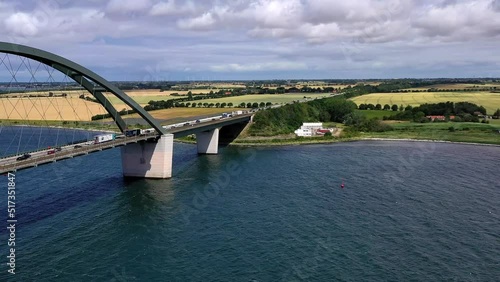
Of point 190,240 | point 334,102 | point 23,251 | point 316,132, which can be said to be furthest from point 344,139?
point 23,251

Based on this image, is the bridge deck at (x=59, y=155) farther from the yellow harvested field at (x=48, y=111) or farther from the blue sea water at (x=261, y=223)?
the yellow harvested field at (x=48, y=111)

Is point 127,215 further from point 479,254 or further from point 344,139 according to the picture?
point 344,139

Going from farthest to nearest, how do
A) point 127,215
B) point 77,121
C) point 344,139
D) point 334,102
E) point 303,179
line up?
point 334,102 → point 77,121 → point 344,139 → point 303,179 → point 127,215

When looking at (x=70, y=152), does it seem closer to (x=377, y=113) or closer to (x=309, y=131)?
(x=309, y=131)

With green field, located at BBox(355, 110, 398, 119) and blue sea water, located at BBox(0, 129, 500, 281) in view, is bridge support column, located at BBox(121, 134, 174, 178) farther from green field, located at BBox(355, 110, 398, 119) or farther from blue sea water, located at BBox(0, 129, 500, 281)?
green field, located at BBox(355, 110, 398, 119)

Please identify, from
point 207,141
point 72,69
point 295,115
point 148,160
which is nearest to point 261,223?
point 148,160

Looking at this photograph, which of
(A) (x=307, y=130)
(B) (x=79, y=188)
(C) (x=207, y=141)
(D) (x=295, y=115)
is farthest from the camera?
(D) (x=295, y=115)
